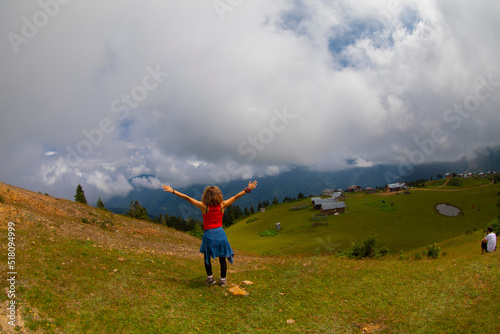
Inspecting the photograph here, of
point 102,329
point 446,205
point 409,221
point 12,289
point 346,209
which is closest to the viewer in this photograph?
point 102,329

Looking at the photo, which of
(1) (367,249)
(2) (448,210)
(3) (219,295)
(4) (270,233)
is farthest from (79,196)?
(2) (448,210)

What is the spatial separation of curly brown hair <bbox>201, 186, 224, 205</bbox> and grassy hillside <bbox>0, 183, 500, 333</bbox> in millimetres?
3651

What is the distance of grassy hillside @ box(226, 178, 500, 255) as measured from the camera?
1905 inches

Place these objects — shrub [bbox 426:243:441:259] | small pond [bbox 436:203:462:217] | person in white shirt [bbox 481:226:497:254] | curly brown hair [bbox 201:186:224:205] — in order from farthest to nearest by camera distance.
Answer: small pond [bbox 436:203:462:217]
shrub [bbox 426:243:441:259]
person in white shirt [bbox 481:226:497:254]
curly brown hair [bbox 201:186:224:205]

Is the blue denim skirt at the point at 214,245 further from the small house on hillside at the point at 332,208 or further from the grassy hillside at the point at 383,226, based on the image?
the small house on hillside at the point at 332,208

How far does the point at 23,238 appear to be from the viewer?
1141 centimetres

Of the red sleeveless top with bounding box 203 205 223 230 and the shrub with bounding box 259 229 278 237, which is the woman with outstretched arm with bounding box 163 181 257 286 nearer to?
the red sleeveless top with bounding box 203 205 223 230

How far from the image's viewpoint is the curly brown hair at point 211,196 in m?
10.1

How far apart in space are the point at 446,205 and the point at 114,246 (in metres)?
94.9

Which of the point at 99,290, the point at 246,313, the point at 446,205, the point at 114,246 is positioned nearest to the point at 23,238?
the point at 114,246

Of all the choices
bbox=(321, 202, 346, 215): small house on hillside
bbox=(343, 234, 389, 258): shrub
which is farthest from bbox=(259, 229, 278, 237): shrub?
bbox=(343, 234, 389, 258): shrub

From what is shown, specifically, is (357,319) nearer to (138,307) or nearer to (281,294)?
(281,294)

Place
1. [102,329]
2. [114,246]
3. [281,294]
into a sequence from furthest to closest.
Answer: [114,246] < [281,294] < [102,329]

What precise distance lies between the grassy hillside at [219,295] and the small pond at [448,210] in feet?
245
